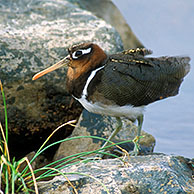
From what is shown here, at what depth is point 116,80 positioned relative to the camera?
4.41m

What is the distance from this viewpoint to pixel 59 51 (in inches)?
220

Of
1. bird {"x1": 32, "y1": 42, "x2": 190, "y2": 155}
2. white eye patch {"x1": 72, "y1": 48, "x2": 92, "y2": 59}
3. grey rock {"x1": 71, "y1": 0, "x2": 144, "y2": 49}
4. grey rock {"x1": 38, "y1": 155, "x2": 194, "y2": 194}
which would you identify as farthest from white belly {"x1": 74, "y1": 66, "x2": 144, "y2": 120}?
grey rock {"x1": 71, "y1": 0, "x2": 144, "y2": 49}

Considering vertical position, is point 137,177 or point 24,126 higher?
point 137,177

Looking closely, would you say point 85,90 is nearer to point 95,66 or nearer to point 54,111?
point 95,66

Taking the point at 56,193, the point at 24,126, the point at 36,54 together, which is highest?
the point at 36,54

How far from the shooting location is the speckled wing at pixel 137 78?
172 inches

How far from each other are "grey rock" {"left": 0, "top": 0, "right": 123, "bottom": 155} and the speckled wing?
1201mm

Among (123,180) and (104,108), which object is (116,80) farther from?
(123,180)

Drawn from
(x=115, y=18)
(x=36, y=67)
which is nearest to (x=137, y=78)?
(x=36, y=67)

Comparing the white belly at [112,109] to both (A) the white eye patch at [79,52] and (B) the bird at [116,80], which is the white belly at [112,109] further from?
(A) the white eye patch at [79,52]

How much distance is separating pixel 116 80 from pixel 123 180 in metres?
1.49

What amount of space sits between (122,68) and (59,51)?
142 centimetres

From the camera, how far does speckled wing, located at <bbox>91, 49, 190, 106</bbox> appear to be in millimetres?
4379

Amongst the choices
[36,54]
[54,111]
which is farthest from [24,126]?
[36,54]
